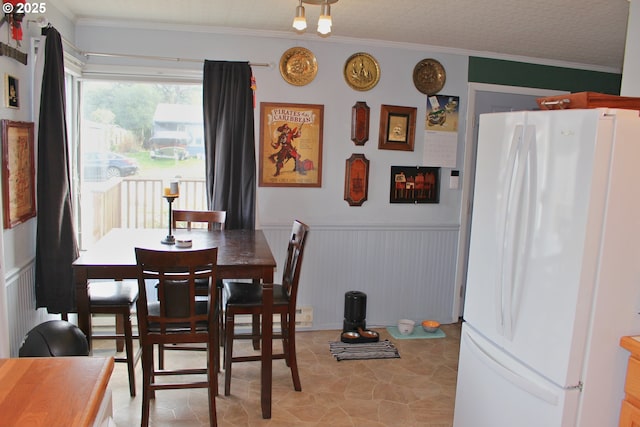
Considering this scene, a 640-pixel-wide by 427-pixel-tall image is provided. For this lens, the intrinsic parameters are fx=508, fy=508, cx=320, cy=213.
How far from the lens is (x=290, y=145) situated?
406 centimetres

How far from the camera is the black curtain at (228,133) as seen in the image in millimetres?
3768

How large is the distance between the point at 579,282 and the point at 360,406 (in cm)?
170

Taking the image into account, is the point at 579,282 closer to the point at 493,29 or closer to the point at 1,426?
the point at 1,426

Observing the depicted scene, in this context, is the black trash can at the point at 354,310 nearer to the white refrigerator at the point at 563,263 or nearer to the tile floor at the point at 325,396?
the tile floor at the point at 325,396

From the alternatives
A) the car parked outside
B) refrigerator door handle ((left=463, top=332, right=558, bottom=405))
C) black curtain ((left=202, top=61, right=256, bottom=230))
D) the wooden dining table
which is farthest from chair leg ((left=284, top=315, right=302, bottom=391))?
the car parked outside

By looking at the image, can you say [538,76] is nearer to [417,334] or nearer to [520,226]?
[417,334]

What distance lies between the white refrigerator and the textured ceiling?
51.9 inches

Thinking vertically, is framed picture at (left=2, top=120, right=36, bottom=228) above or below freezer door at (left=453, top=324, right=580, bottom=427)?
above

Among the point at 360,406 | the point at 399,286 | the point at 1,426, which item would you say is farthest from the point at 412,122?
the point at 1,426

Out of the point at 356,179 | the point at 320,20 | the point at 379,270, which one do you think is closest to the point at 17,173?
the point at 320,20

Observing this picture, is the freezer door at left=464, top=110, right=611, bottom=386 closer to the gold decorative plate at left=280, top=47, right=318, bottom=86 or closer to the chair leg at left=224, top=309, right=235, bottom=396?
the chair leg at left=224, top=309, right=235, bottom=396

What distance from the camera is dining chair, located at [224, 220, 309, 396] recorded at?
2963 mm

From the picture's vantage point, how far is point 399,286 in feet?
14.5

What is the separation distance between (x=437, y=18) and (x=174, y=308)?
2.44 m
